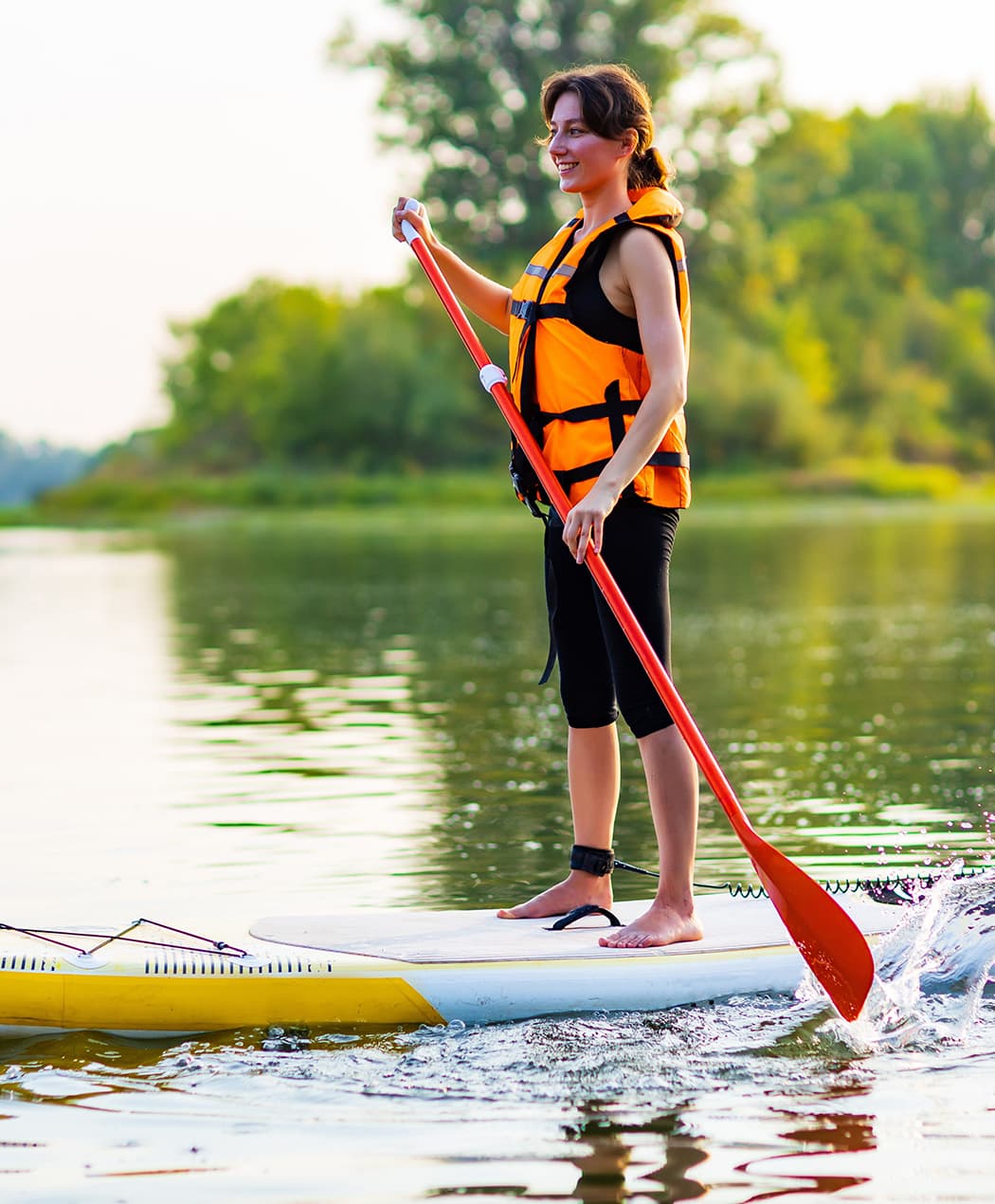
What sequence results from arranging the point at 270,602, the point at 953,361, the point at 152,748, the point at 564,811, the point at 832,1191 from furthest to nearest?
1. the point at 953,361
2. the point at 270,602
3. the point at 152,748
4. the point at 564,811
5. the point at 832,1191

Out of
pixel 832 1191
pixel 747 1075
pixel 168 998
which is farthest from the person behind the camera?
pixel 168 998

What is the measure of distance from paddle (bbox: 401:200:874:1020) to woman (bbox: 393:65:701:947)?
64 mm

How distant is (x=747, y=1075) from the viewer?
13.1 ft

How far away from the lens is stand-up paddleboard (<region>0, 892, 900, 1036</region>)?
4352 millimetres

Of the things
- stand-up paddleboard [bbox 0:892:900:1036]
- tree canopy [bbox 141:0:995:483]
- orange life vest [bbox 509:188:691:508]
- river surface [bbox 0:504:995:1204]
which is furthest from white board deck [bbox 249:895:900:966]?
tree canopy [bbox 141:0:995:483]

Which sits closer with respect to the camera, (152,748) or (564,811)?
(564,811)

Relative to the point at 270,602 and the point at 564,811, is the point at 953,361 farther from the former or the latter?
the point at 564,811

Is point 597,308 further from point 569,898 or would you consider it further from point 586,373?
point 569,898

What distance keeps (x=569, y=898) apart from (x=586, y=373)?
4.29 feet

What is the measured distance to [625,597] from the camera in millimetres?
4492

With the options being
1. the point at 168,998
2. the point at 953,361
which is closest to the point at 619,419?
the point at 168,998

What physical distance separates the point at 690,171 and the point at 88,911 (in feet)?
157

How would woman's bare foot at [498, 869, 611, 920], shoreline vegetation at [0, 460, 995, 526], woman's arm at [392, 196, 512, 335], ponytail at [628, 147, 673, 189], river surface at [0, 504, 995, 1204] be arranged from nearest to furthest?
river surface at [0, 504, 995, 1204] < ponytail at [628, 147, 673, 189] < woman's bare foot at [498, 869, 611, 920] < woman's arm at [392, 196, 512, 335] < shoreline vegetation at [0, 460, 995, 526]

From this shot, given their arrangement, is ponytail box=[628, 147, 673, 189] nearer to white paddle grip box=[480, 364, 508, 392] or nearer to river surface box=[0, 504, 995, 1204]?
white paddle grip box=[480, 364, 508, 392]
